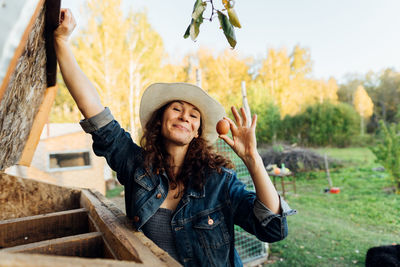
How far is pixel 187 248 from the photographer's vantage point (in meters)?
1.44

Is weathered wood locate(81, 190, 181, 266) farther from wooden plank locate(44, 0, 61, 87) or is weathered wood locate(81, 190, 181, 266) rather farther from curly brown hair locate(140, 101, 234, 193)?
wooden plank locate(44, 0, 61, 87)

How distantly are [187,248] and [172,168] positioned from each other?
506 millimetres

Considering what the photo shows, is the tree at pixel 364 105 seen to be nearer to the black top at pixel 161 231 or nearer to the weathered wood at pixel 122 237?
the black top at pixel 161 231

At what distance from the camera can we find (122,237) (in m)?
1.04

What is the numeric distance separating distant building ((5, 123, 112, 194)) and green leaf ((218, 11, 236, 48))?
828 cm

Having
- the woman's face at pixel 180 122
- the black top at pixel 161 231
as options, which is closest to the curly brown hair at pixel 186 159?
the woman's face at pixel 180 122

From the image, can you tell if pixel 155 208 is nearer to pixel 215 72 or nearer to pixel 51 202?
pixel 51 202

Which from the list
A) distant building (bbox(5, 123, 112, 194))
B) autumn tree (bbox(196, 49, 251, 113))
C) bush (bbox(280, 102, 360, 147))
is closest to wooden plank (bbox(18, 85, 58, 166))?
distant building (bbox(5, 123, 112, 194))

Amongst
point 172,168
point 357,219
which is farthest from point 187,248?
point 357,219

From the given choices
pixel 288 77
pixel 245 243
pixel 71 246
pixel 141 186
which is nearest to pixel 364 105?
pixel 288 77

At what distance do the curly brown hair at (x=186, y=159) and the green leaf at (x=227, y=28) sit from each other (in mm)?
798

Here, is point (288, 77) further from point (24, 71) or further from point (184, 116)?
point (24, 71)

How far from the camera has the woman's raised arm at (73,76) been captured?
1.32m

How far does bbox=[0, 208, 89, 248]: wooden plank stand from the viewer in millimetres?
1486
